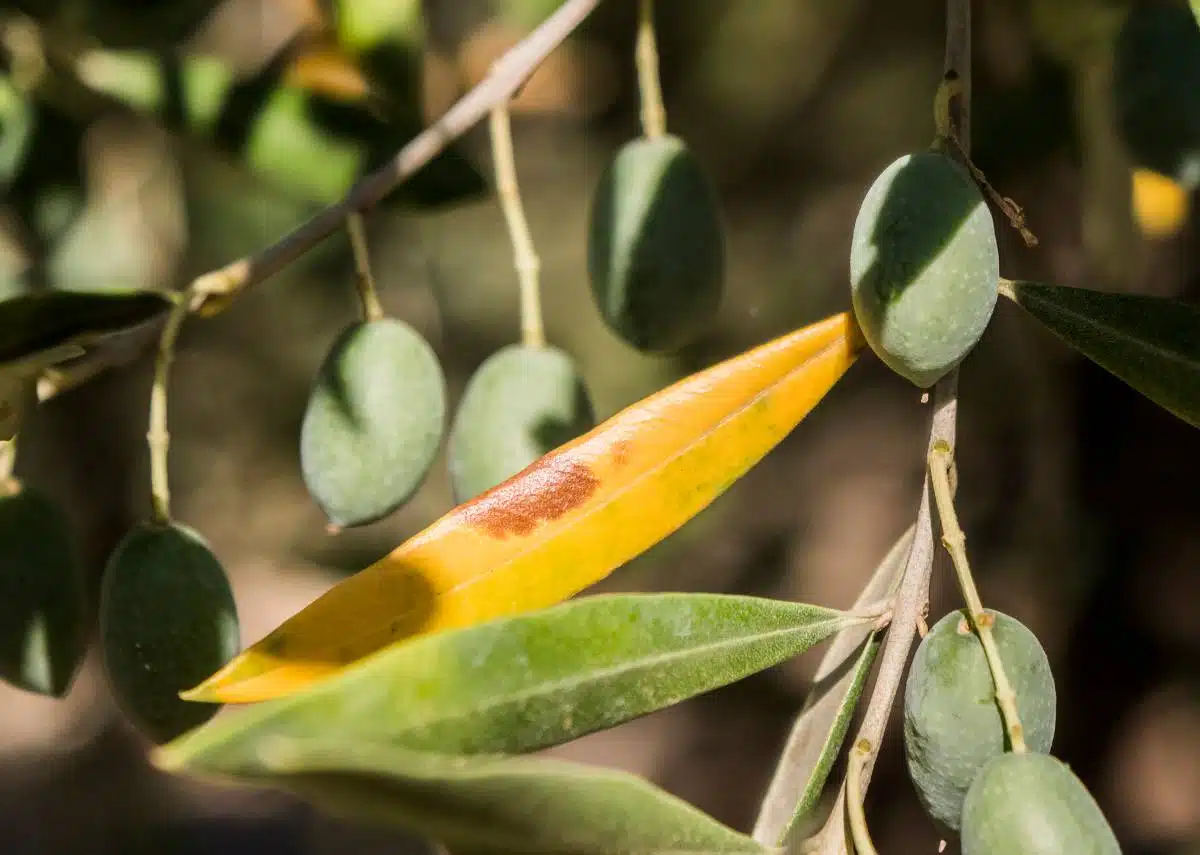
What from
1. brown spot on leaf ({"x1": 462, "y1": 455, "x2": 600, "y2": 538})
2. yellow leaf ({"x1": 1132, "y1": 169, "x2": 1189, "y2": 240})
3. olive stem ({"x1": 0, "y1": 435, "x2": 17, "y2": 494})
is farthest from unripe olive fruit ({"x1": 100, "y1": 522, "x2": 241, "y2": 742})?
yellow leaf ({"x1": 1132, "y1": 169, "x2": 1189, "y2": 240})

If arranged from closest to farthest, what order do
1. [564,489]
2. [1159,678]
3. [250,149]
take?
[564,489]
[250,149]
[1159,678]

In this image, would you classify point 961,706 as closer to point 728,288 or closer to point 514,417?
point 514,417

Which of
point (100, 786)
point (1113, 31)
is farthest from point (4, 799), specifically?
point (1113, 31)

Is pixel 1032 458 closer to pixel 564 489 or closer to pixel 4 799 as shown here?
pixel 564 489

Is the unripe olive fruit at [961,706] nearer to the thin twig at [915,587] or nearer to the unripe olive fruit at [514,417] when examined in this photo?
the thin twig at [915,587]

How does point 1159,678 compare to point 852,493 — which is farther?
point 852,493

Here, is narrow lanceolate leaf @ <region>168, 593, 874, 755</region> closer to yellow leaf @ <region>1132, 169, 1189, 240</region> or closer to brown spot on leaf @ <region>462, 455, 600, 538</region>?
brown spot on leaf @ <region>462, 455, 600, 538</region>
